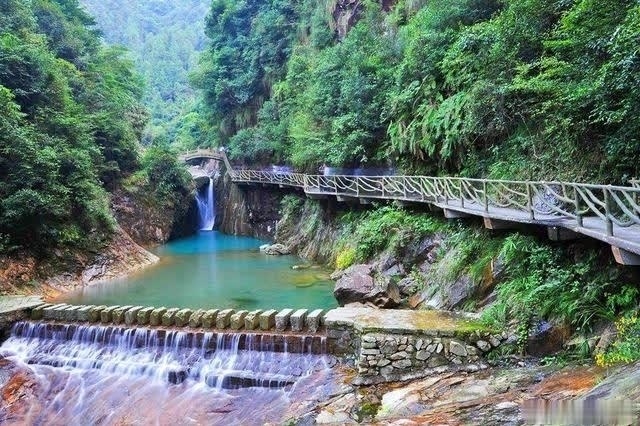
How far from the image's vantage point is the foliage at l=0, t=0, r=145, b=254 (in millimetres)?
14922

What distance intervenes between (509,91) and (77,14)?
3172 cm

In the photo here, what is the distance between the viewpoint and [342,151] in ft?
61.5

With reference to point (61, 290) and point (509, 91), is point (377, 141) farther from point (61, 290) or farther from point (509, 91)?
point (61, 290)

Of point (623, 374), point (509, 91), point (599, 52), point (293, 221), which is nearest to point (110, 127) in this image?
point (293, 221)

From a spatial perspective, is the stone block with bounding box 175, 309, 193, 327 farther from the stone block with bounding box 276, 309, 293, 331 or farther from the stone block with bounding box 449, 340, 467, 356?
the stone block with bounding box 449, 340, 467, 356

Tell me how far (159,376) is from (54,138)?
40.4 feet

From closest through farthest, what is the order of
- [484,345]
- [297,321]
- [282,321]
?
[484,345]
[297,321]
[282,321]

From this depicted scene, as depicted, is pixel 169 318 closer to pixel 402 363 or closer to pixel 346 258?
pixel 402 363

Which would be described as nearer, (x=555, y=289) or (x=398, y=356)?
(x=555, y=289)

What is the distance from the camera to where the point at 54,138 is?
17203 mm

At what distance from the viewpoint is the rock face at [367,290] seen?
35.8ft

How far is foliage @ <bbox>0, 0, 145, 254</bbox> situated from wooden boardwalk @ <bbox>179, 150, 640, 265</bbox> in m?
9.75

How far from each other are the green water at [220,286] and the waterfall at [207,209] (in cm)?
1392

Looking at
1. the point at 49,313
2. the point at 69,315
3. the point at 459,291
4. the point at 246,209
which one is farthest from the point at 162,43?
the point at 459,291
